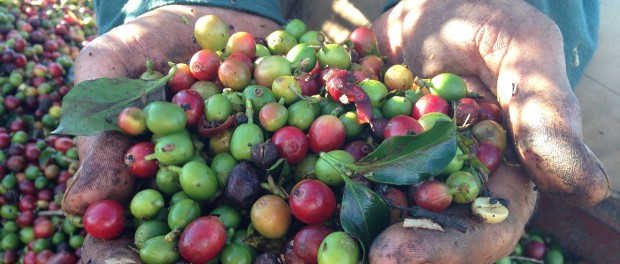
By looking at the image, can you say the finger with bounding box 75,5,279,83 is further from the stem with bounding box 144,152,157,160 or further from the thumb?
the thumb

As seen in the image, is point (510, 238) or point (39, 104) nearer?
point (510, 238)

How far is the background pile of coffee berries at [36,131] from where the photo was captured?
4.62 m

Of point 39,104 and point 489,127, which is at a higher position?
point 489,127

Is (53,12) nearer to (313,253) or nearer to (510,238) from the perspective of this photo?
(313,253)

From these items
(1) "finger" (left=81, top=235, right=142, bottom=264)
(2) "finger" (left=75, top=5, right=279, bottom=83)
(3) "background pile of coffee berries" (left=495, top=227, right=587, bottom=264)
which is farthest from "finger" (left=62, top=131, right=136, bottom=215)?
(3) "background pile of coffee berries" (left=495, top=227, right=587, bottom=264)

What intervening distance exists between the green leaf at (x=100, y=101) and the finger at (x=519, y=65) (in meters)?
2.17

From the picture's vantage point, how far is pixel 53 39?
21.5 feet

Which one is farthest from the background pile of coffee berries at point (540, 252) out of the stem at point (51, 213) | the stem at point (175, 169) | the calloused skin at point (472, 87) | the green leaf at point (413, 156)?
the stem at point (51, 213)

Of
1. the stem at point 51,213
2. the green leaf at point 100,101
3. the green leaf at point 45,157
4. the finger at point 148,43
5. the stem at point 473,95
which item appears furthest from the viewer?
the green leaf at point 45,157

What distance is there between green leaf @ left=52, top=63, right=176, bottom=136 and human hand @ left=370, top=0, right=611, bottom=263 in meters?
1.76

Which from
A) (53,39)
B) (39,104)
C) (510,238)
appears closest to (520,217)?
(510,238)

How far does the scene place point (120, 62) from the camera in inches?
141

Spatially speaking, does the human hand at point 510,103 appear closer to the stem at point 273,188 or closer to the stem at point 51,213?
the stem at point 273,188

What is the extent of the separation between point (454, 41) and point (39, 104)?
4868 mm
